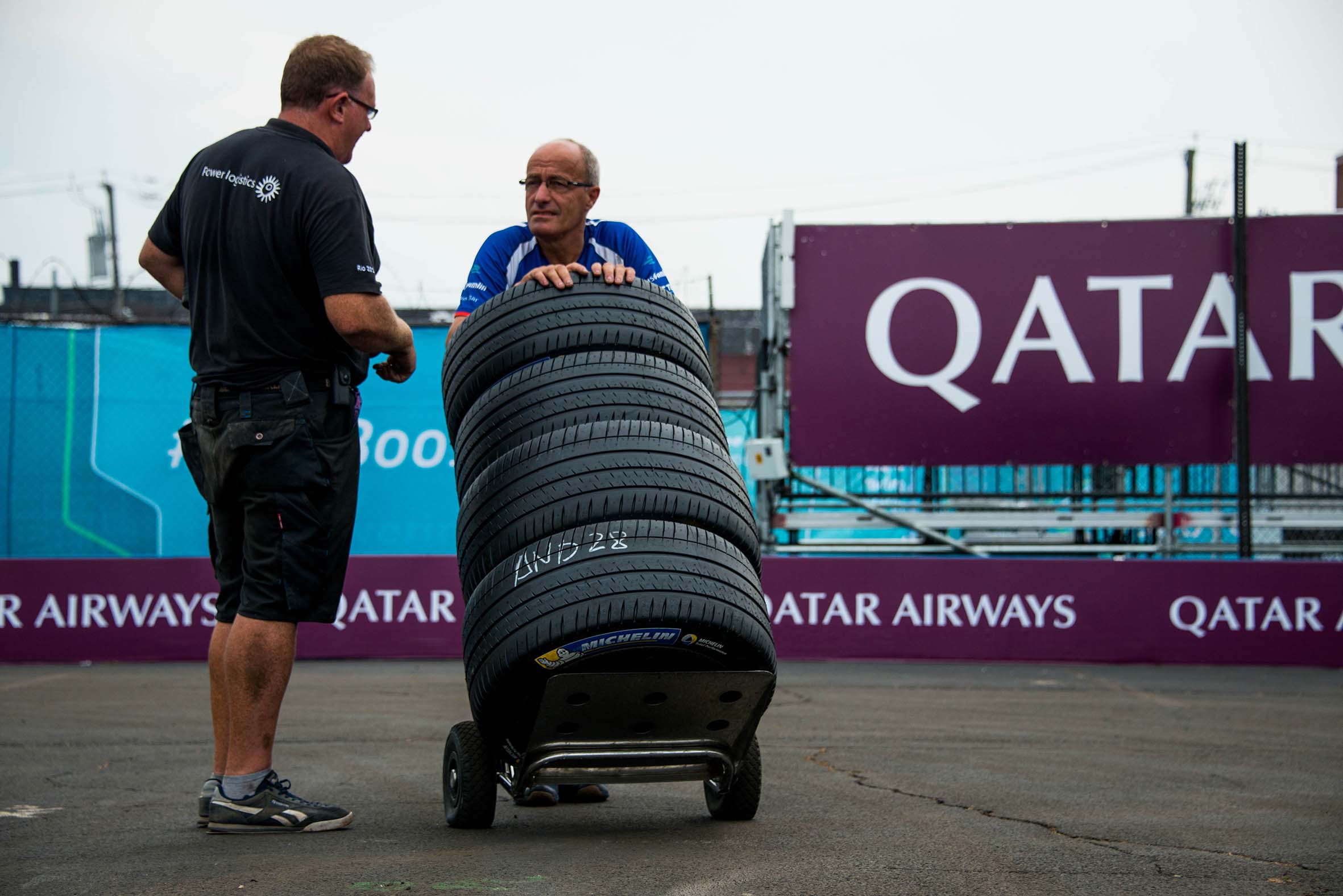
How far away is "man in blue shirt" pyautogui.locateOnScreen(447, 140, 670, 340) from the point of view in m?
4.15

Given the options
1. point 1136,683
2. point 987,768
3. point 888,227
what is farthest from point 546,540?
point 888,227

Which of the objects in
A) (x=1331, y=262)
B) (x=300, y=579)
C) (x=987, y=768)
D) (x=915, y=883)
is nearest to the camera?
(x=915, y=883)

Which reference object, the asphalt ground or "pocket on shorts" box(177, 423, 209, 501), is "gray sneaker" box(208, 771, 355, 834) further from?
"pocket on shorts" box(177, 423, 209, 501)

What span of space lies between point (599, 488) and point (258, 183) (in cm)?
130

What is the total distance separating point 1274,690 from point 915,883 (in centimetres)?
598

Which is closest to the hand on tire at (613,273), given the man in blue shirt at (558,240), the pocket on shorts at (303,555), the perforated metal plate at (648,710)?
the man in blue shirt at (558,240)

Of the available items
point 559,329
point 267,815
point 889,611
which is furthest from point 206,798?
point 889,611

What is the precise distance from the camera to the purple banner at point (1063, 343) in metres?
11.3

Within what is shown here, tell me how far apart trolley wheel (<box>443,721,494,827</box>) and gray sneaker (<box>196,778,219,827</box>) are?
647 millimetres

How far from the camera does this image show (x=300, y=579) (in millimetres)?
3576

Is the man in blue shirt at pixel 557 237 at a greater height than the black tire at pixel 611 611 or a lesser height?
greater

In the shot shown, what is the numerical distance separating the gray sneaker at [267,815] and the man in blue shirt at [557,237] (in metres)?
1.48

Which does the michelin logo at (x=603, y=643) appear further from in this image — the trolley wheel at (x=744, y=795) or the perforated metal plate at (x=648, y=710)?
the trolley wheel at (x=744, y=795)

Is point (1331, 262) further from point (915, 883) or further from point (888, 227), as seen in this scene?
point (915, 883)
